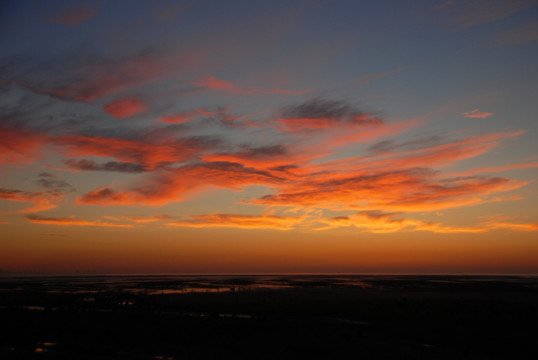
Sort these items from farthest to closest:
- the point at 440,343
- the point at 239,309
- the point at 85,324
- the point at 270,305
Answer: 1. the point at 270,305
2. the point at 239,309
3. the point at 85,324
4. the point at 440,343

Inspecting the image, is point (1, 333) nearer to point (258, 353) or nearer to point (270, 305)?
point (258, 353)

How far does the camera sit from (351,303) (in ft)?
143

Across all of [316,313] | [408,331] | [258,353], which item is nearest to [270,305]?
[316,313]

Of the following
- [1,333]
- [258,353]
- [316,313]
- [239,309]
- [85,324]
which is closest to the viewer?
[258,353]

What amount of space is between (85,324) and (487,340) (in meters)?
28.8

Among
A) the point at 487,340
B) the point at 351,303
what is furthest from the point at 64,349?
the point at 351,303

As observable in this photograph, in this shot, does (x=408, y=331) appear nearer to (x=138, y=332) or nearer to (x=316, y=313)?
(x=316, y=313)

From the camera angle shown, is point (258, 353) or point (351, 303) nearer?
point (258, 353)

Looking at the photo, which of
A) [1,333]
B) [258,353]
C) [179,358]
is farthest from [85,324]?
[258,353]

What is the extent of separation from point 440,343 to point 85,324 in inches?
1010

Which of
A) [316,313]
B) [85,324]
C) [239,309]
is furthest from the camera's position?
[239,309]

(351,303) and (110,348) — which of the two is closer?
(110,348)

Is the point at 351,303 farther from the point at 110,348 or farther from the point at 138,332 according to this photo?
the point at 110,348

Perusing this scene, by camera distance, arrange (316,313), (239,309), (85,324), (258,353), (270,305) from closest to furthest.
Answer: (258,353) < (85,324) < (316,313) < (239,309) < (270,305)
